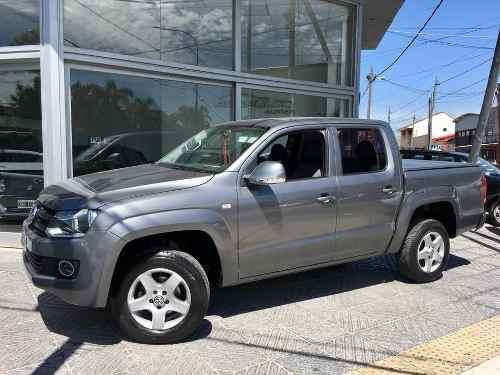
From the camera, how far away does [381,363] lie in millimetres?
3750

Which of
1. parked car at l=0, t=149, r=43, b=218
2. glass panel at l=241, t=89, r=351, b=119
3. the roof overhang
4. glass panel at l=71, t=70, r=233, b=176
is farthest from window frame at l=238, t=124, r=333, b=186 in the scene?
the roof overhang

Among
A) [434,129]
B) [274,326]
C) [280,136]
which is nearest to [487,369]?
[274,326]

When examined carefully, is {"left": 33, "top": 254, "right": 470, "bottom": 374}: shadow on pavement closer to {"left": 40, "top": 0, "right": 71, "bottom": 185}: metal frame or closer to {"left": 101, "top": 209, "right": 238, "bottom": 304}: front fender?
{"left": 101, "top": 209, "right": 238, "bottom": 304}: front fender

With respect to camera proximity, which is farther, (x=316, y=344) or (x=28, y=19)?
(x=28, y=19)

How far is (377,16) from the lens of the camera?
13.0m

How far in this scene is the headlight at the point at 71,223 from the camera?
12.1 feet

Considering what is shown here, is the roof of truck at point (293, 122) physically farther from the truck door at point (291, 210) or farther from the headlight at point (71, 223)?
the headlight at point (71, 223)

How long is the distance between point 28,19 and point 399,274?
19.6 feet

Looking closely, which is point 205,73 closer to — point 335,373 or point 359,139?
point 359,139

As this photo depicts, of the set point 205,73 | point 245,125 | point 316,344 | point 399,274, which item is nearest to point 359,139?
point 245,125

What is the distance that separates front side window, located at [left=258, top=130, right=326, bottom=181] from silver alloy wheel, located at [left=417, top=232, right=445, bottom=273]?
1.66 meters

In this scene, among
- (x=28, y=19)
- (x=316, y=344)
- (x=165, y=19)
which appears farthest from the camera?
(x=165, y=19)

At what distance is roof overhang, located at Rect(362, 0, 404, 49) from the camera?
38.5 ft

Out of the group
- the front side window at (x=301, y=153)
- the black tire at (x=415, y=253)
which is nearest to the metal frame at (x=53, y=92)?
the front side window at (x=301, y=153)
